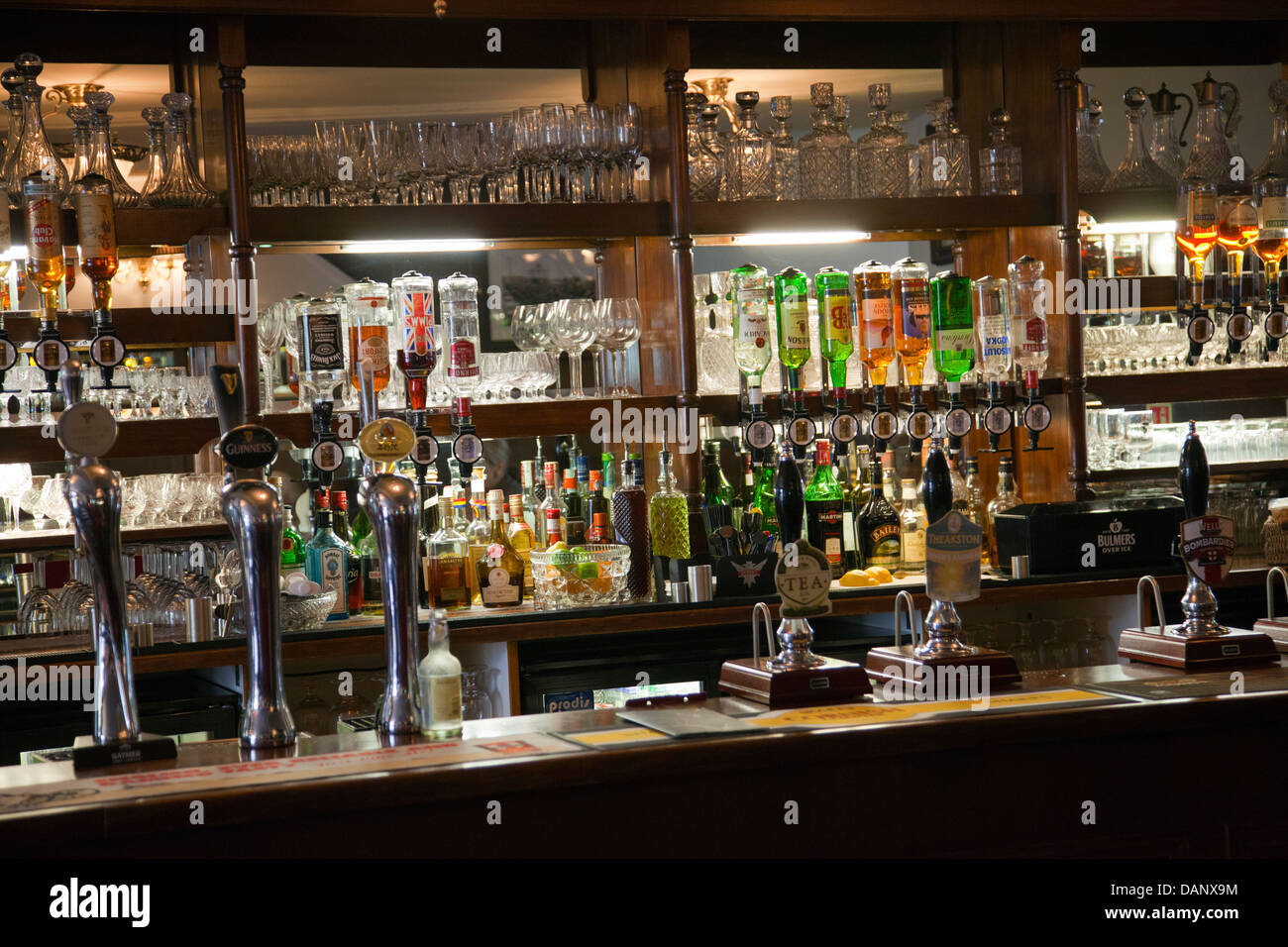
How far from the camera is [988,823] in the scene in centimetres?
215

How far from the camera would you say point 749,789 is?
2049mm

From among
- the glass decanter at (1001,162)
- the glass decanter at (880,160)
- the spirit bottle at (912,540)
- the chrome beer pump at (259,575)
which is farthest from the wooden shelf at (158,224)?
the glass decanter at (1001,162)

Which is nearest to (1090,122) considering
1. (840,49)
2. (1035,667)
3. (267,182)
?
(840,49)

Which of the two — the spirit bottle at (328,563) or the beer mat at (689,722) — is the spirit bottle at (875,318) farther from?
the beer mat at (689,722)

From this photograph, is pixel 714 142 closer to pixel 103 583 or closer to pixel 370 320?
pixel 370 320

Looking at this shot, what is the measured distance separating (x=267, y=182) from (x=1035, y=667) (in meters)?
2.45

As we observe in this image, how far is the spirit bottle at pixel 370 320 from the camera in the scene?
3.54m

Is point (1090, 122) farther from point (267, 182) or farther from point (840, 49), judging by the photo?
point (267, 182)

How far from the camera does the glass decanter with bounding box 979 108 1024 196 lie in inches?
167

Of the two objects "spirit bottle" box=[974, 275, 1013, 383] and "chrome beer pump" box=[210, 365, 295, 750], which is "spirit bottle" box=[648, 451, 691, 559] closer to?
"spirit bottle" box=[974, 275, 1013, 383]

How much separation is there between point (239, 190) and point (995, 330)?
2.10m

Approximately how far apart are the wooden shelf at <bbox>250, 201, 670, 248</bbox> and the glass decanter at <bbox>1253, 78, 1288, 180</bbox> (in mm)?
1853

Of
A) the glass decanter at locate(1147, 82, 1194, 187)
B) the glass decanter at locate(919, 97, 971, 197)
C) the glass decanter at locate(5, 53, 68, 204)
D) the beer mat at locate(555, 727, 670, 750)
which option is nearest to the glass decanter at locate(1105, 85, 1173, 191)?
the glass decanter at locate(1147, 82, 1194, 187)

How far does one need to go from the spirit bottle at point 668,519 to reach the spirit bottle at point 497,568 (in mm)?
381
